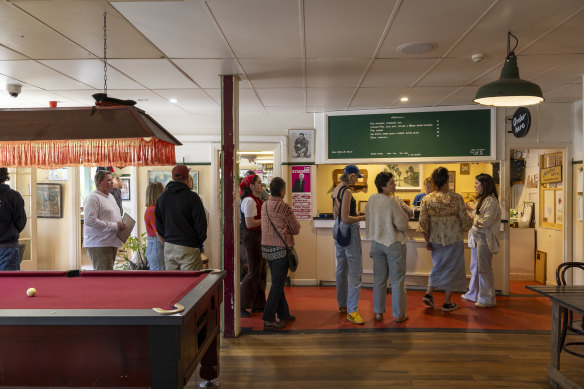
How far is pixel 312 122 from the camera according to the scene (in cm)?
705

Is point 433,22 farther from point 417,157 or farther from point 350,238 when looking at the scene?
point 417,157

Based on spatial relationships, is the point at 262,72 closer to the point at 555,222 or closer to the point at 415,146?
the point at 415,146

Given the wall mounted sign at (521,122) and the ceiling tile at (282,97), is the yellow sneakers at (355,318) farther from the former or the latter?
the wall mounted sign at (521,122)

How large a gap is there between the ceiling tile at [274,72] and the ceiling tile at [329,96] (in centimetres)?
41

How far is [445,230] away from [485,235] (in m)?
0.70

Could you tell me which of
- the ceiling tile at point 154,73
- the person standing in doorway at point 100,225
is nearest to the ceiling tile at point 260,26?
the ceiling tile at point 154,73

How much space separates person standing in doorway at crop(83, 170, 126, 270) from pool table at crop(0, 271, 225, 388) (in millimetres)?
1976

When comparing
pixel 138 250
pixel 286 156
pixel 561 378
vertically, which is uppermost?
pixel 286 156

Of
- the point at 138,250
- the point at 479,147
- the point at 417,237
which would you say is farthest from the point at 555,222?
the point at 138,250

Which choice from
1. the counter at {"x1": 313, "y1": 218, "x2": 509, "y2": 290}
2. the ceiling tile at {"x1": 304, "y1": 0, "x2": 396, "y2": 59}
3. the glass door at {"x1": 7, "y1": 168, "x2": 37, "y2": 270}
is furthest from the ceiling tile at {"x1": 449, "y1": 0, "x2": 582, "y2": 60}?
the glass door at {"x1": 7, "y1": 168, "x2": 37, "y2": 270}

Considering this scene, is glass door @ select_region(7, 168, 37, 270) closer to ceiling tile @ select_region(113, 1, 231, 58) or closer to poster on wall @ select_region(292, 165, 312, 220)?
poster on wall @ select_region(292, 165, 312, 220)

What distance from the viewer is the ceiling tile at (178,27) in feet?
9.69

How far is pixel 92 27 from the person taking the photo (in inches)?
130

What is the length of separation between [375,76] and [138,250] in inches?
175
